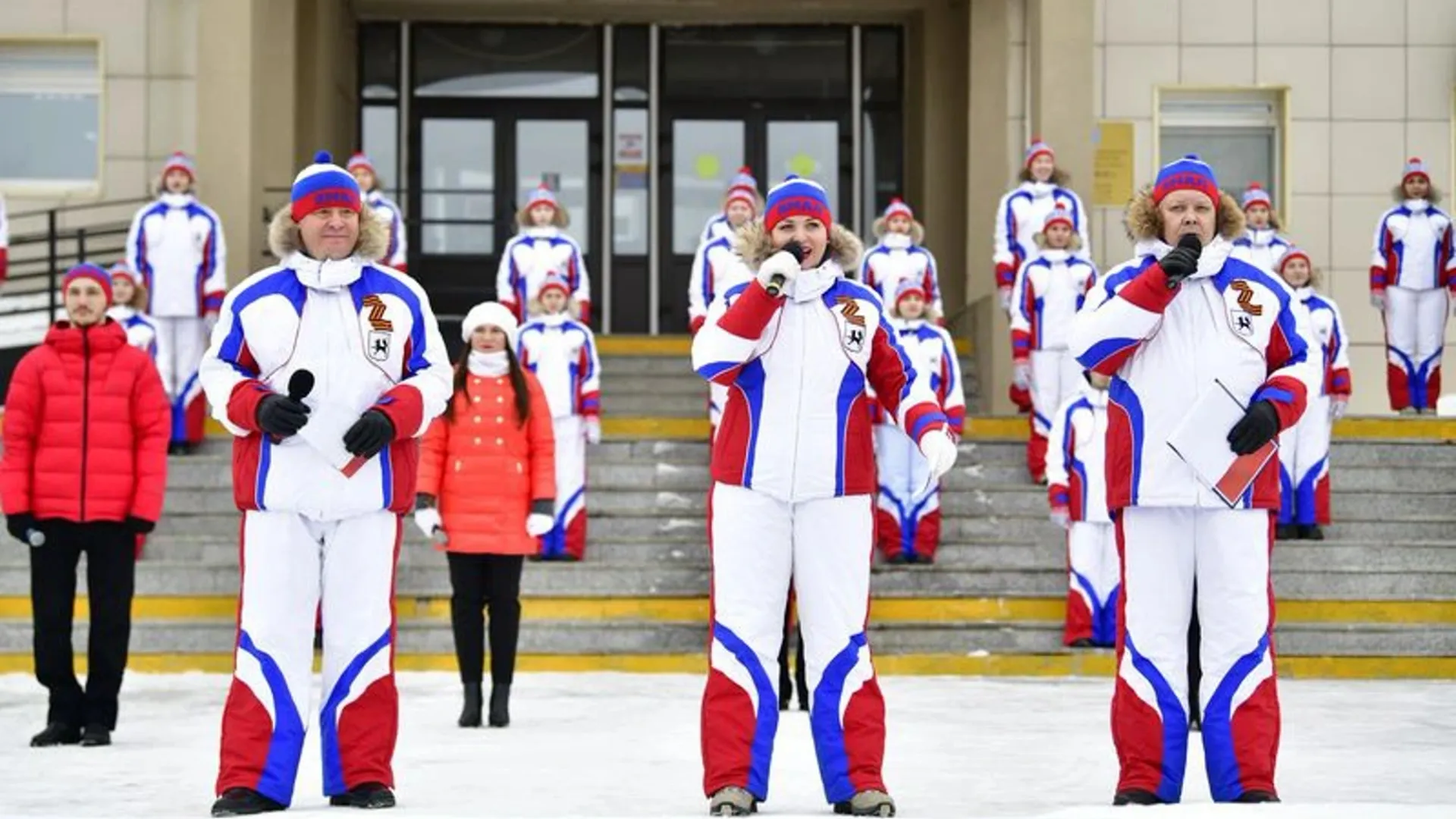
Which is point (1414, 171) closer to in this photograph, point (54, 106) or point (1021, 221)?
point (1021, 221)

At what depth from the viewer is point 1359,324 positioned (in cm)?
2322

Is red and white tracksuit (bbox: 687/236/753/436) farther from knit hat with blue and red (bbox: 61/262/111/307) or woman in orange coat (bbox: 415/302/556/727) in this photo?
knit hat with blue and red (bbox: 61/262/111/307)

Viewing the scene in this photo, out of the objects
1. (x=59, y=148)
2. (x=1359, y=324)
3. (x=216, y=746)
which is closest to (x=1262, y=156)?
(x=1359, y=324)

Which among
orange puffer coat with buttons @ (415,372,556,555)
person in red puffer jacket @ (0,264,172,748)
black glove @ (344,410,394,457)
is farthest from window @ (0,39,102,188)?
black glove @ (344,410,394,457)

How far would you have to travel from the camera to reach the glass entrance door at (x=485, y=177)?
25969 mm

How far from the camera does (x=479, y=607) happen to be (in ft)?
40.4

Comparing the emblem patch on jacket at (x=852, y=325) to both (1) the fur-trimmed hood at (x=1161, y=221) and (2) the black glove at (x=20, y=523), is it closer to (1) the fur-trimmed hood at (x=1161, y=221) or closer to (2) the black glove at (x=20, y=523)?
(1) the fur-trimmed hood at (x=1161, y=221)

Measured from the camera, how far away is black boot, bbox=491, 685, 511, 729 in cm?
1201

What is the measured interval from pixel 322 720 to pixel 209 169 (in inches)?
559

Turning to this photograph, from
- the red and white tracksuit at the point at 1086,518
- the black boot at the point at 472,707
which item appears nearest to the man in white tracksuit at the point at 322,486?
the black boot at the point at 472,707

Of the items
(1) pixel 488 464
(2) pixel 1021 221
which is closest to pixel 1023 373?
(2) pixel 1021 221

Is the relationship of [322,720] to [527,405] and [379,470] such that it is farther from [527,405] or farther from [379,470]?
[527,405]

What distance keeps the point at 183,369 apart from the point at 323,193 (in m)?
10.6

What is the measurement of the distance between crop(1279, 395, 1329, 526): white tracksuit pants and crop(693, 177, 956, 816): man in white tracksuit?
9084 millimetres
